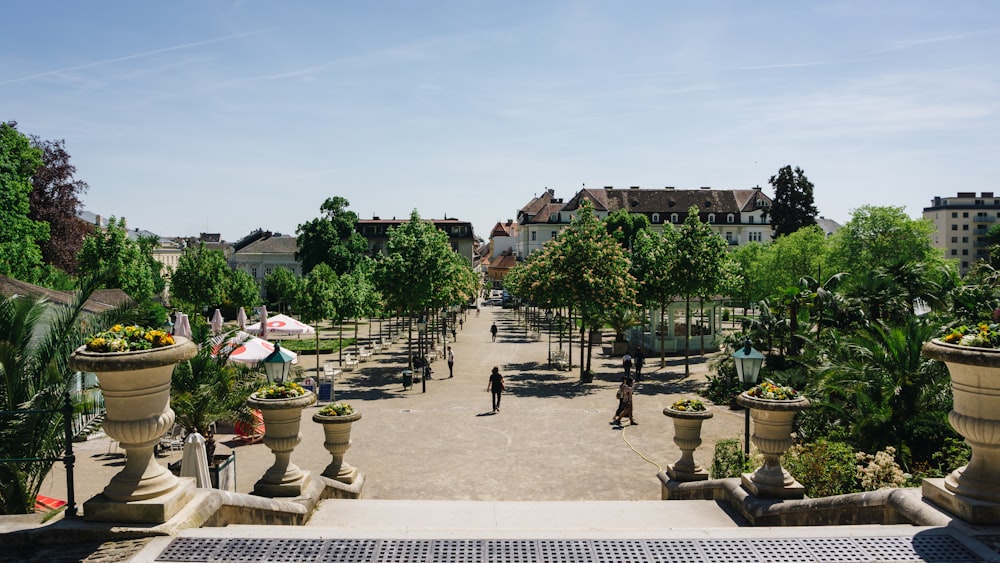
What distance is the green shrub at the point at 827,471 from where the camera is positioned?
28.5ft

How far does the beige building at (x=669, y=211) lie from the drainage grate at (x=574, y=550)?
285ft

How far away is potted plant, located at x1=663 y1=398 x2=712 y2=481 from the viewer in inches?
393

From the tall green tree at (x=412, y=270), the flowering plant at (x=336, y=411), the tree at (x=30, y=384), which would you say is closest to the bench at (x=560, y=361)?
the tall green tree at (x=412, y=270)

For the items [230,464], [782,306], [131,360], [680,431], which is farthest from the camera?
[782,306]

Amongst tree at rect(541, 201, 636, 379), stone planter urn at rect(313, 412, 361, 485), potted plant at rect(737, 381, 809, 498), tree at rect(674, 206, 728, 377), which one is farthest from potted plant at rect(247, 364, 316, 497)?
tree at rect(674, 206, 728, 377)

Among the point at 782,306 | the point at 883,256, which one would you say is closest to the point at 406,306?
the point at 782,306

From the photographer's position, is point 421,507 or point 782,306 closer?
point 421,507

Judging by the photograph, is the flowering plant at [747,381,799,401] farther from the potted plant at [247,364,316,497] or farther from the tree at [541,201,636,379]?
the tree at [541,201,636,379]

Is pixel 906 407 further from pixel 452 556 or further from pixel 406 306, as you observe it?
pixel 406 306

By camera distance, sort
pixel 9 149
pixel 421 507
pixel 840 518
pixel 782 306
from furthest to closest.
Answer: pixel 9 149, pixel 782 306, pixel 421 507, pixel 840 518

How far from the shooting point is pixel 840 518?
6.69m

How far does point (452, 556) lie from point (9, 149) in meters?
37.5

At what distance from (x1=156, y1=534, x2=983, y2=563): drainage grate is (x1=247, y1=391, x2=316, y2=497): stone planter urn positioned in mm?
2516

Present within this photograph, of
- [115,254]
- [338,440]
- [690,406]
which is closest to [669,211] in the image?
[115,254]
